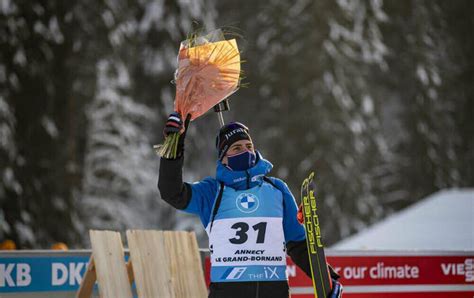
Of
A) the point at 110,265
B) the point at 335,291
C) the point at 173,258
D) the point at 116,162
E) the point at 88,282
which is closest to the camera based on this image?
the point at 335,291

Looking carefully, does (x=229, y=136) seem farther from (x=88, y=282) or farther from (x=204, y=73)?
(x=88, y=282)

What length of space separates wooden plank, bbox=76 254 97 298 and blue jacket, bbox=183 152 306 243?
1596 mm

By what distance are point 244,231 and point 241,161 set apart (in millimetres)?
409

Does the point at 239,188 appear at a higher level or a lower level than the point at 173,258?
lower

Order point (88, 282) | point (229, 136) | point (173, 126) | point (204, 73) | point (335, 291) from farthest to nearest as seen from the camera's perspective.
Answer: point (88, 282)
point (204, 73)
point (229, 136)
point (335, 291)
point (173, 126)

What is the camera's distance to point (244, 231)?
210 inches

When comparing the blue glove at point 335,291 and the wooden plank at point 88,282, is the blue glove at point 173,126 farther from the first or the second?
the wooden plank at point 88,282

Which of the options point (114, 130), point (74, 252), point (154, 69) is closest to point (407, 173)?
point (114, 130)

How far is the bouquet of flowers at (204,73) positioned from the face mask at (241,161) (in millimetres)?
416

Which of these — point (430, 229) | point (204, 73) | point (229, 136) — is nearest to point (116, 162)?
point (430, 229)

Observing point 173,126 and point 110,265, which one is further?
point 110,265

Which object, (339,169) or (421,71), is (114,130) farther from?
(421,71)

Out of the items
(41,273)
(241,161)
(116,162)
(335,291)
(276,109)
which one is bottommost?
(335,291)

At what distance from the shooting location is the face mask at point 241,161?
545cm
